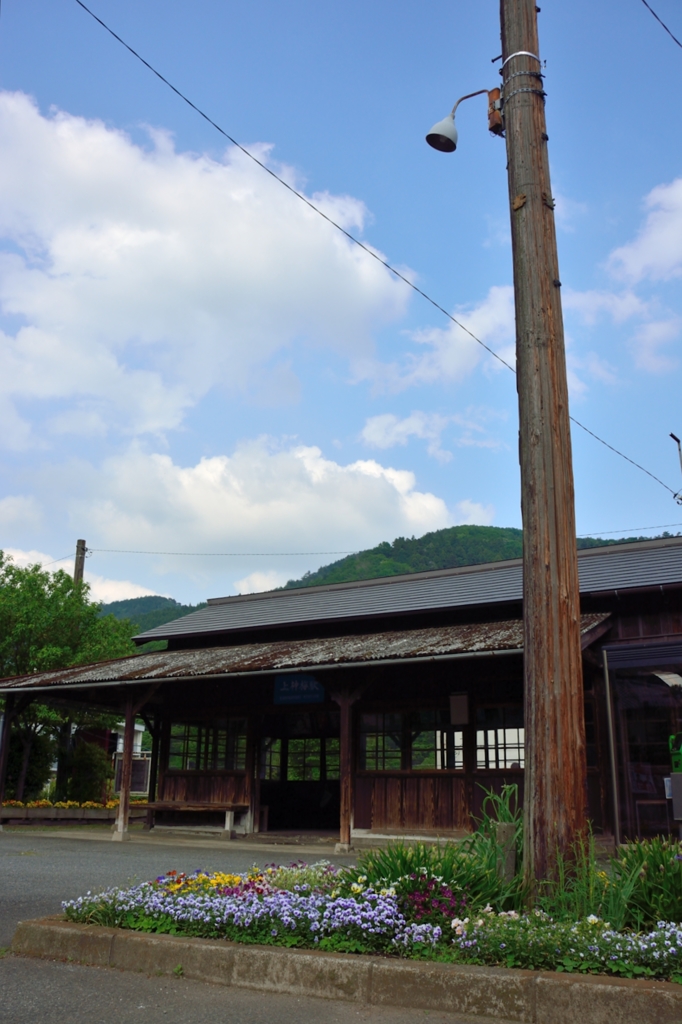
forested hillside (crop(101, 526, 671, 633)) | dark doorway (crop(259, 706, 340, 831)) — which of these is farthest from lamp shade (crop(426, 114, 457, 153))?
forested hillside (crop(101, 526, 671, 633))

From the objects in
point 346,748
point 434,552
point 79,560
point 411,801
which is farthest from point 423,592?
point 434,552

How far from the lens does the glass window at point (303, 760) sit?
18.0 meters

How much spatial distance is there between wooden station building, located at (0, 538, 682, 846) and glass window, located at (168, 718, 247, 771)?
30 mm

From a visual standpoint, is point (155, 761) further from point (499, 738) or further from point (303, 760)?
point (499, 738)

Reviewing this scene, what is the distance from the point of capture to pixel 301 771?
1814 cm

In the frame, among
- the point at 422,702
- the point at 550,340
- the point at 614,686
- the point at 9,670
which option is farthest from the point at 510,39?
the point at 9,670

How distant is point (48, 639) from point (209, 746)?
7.70 m

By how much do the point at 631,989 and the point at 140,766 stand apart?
4255cm

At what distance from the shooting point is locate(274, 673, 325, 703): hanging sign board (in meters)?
15.9

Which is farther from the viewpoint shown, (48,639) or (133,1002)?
Answer: (48,639)

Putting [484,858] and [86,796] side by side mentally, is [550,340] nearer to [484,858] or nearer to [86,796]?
[484,858]

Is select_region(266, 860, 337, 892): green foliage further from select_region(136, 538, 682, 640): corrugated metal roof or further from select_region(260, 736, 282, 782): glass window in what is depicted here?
select_region(260, 736, 282, 782): glass window

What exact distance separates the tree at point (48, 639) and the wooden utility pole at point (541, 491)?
17796 millimetres

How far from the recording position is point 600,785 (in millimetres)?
13188
